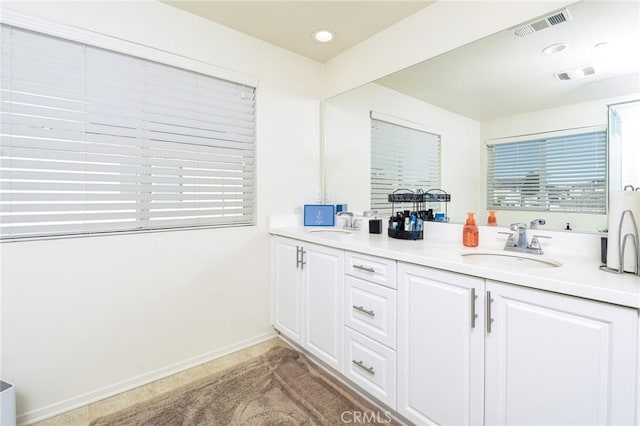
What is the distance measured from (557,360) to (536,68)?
1357 millimetres

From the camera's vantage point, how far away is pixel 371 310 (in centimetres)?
159

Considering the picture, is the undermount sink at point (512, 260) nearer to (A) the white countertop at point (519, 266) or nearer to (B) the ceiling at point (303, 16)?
(A) the white countertop at point (519, 266)

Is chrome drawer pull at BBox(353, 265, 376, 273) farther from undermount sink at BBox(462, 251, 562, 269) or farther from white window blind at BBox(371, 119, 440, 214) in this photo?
white window blind at BBox(371, 119, 440, 214)

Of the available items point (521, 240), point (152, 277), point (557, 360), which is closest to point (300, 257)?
point (152, 277)

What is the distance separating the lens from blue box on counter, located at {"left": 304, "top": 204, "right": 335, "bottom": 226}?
256 cm

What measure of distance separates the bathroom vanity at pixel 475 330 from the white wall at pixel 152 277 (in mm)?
673

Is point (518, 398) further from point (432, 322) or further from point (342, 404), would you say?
point (342, 404)

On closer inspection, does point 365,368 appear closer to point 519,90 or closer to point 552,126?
point 552,126

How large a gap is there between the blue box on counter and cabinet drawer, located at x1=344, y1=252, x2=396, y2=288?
0.86 metres

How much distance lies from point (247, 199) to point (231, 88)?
821 millimetres

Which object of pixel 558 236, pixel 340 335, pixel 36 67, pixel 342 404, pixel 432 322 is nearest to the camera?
pixel 432 322

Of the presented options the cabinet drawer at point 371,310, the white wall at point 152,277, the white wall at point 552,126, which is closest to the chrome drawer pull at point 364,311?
the cabinet drawer at point 371,310

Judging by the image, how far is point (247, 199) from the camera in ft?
7.70

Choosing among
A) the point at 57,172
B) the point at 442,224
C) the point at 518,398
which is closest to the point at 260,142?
the point at 57,172
